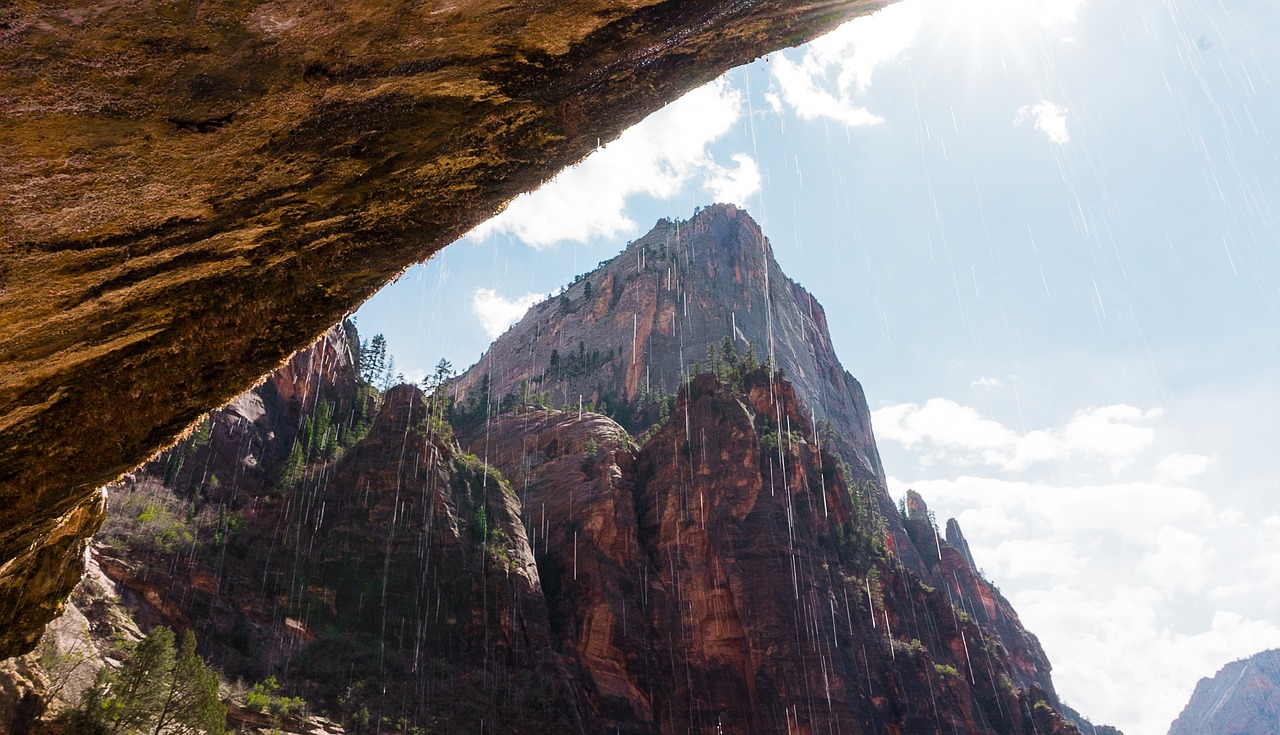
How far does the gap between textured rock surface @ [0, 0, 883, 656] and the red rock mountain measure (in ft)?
101

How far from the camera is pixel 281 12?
314cm

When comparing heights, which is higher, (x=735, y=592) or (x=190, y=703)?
(x=735, y=592)

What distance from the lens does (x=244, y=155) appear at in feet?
13.3

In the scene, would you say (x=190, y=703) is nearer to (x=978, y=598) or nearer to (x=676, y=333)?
(x=676, y=333)

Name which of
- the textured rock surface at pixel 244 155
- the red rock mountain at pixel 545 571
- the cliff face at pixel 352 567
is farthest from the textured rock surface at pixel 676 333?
the textured rock surface at pixel 244 155

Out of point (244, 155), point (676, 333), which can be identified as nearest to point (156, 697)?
point (244, 155)

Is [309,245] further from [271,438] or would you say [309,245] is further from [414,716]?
[271,438]

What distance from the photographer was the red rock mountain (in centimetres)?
3503

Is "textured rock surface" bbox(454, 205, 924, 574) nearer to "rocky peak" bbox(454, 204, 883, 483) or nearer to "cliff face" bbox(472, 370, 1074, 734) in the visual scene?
"rocky peak" bbox(454, 204, 883, 483)

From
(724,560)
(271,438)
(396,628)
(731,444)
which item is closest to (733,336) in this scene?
(731,444)

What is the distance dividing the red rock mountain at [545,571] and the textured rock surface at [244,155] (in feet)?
101

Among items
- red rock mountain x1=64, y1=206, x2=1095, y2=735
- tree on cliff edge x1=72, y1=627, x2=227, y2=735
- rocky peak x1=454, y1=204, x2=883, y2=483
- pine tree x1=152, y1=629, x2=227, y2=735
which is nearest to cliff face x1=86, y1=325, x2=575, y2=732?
red rock mountain x1=64, y1=206, x2=1095, y2=735

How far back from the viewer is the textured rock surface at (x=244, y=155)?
3.16m

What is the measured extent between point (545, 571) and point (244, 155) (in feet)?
160
